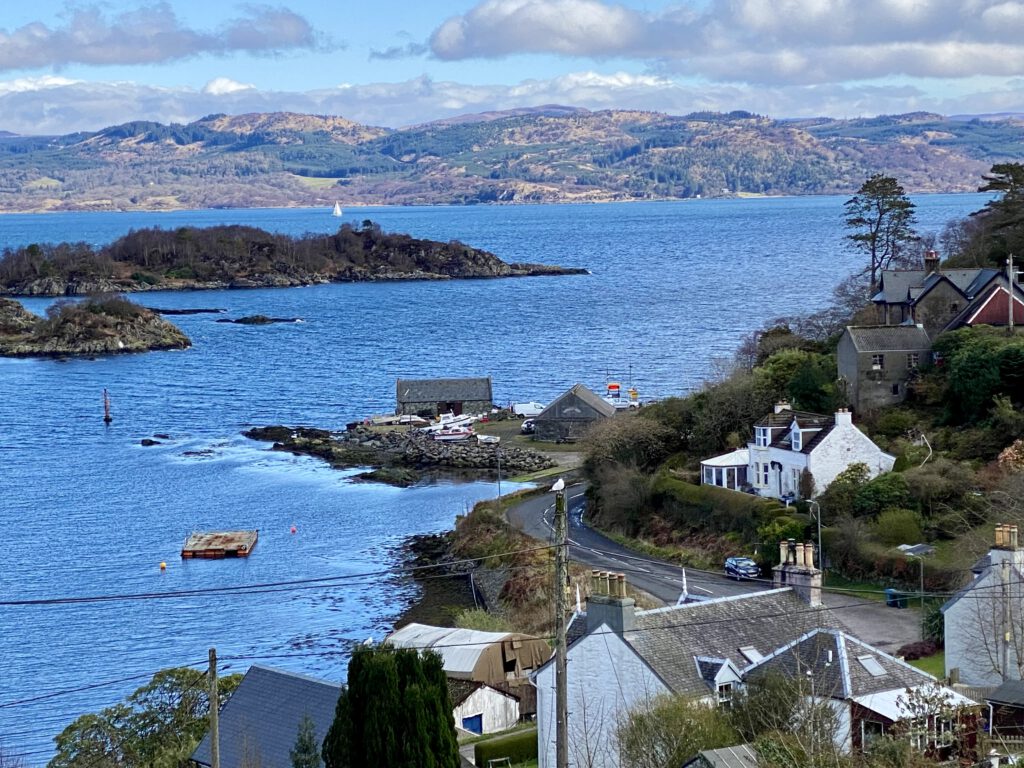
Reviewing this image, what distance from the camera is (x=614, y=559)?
4641 centimetres

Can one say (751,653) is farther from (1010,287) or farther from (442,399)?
(442,399)

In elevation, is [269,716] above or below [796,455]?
above

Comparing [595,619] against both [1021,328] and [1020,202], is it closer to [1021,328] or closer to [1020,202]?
[1021,328]

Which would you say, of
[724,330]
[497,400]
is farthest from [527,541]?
[724,330]

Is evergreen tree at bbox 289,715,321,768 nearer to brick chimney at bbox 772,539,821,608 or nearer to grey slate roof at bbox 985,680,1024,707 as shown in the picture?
brick chimney at bbox 772,539,821,608

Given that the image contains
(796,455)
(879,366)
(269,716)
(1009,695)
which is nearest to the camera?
(1009,695)

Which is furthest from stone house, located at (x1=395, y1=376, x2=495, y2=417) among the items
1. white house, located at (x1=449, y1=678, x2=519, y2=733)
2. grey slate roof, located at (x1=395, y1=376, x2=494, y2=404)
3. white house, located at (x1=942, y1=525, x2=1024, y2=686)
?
white house, located at (x1=942, y1=525, x2=1024, y2=686)

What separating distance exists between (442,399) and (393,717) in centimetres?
6379

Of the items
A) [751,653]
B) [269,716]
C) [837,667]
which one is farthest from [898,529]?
[269,716]

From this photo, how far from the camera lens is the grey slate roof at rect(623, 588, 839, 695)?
2352 cm

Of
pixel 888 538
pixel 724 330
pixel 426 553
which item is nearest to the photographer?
pixel 888 538

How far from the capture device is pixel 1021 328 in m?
Answer: 53.6

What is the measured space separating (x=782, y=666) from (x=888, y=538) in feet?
Answer: 66.6

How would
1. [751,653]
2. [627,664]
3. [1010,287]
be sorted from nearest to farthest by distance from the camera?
[627,664] < [751,653] < [1010,287]
